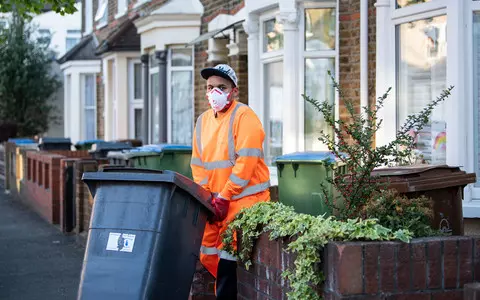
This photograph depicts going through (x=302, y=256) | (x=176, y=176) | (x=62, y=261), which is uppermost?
(x=176, y=176)

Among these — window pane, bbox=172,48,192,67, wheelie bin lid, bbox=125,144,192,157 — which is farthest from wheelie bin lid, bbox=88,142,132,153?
wheelie bin lid, bbox=125,144,192,157

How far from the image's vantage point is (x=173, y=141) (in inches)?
697

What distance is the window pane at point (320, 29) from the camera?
37.1ft

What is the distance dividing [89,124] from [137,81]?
173 inches

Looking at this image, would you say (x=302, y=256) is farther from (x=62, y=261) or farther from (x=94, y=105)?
(x=94, y=105)

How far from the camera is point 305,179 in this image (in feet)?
25.9

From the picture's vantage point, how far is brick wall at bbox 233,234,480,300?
4.36 metres

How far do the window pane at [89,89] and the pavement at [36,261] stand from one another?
10.4 m

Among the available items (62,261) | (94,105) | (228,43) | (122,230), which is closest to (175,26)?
(228,43)

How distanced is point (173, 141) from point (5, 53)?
1741 centimetres

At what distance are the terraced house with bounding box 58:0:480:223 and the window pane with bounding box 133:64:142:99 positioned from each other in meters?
2.73

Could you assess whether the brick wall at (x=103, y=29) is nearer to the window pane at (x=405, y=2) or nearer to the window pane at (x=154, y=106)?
the window pane at (x=154, y=106)

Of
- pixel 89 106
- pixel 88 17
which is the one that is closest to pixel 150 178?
pixel 89 106

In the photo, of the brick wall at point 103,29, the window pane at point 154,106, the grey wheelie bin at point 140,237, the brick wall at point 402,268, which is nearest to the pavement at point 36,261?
the grey wheelie bin at point 140,237
